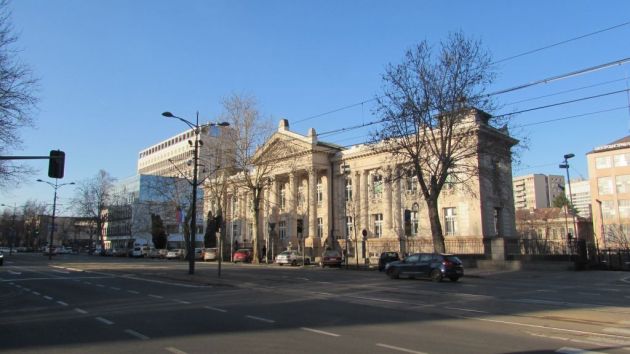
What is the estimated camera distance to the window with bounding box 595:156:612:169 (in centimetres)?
8829

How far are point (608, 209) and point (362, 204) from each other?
53.7 metres

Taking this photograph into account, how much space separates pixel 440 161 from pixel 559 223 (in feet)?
224

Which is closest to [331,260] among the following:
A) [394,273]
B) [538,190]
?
[394,273]

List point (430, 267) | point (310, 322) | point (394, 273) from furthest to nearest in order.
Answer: point (394, 273) → point (430, 267) → point (310, 322)

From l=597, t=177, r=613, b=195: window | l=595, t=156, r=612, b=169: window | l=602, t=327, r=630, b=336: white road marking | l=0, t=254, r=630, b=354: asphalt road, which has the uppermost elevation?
l=595, t=156, r=612, b=169: window

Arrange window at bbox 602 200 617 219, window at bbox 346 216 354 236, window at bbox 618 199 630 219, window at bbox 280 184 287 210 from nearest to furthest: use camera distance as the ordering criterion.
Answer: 1. window at bbox 346 216 354 236
2. window at bbox 280 184 287 210
3. window at bbox 618 199 630 219
4. window at bbox 602 200 617 219

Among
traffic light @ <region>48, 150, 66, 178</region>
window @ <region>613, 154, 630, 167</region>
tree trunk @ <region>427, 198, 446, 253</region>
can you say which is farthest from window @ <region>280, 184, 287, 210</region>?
window @ <region>613, 154, 630, 167</region>

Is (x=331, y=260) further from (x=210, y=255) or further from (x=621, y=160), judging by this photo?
(x=621, y=160)

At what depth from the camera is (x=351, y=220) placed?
60312mm

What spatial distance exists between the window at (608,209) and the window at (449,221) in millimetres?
51488

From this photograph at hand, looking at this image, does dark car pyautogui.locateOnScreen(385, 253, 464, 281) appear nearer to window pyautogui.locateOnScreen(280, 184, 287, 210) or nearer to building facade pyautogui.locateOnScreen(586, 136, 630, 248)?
window pyautogui.locateOnScreen(280, 184, 287, 210)

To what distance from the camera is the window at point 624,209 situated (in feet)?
280

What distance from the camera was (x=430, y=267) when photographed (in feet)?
90.1

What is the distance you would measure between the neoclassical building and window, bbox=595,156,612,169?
1788 inches
